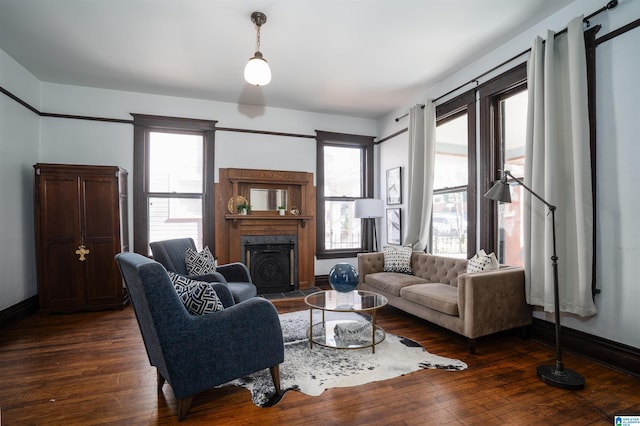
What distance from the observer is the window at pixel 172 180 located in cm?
483

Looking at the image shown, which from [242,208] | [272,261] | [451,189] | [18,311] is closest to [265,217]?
[242,208]

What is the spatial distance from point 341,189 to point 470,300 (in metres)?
3.51

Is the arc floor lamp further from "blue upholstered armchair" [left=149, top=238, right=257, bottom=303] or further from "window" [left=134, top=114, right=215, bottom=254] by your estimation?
"window" [left=134, top=114, right=215, bottom=254]

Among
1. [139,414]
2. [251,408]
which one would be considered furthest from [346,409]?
[139,414]

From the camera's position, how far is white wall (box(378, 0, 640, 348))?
246 centimetres

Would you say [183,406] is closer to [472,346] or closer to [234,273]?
[234,273]

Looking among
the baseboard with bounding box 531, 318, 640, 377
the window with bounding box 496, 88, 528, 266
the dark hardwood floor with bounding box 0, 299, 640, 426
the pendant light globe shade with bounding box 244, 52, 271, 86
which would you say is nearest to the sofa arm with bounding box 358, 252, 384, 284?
the window with bounding box 496, 88, 528, 266

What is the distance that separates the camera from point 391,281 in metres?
3.96

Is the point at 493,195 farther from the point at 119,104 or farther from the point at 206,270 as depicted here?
the point at 119,104

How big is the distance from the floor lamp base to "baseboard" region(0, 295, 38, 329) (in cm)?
525

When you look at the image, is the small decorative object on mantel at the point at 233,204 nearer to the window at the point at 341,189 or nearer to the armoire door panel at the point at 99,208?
the window at the point at 341,189

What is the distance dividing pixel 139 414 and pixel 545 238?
340 cm

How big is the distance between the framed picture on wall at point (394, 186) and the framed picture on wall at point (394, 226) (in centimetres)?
16

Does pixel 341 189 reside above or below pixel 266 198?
above
